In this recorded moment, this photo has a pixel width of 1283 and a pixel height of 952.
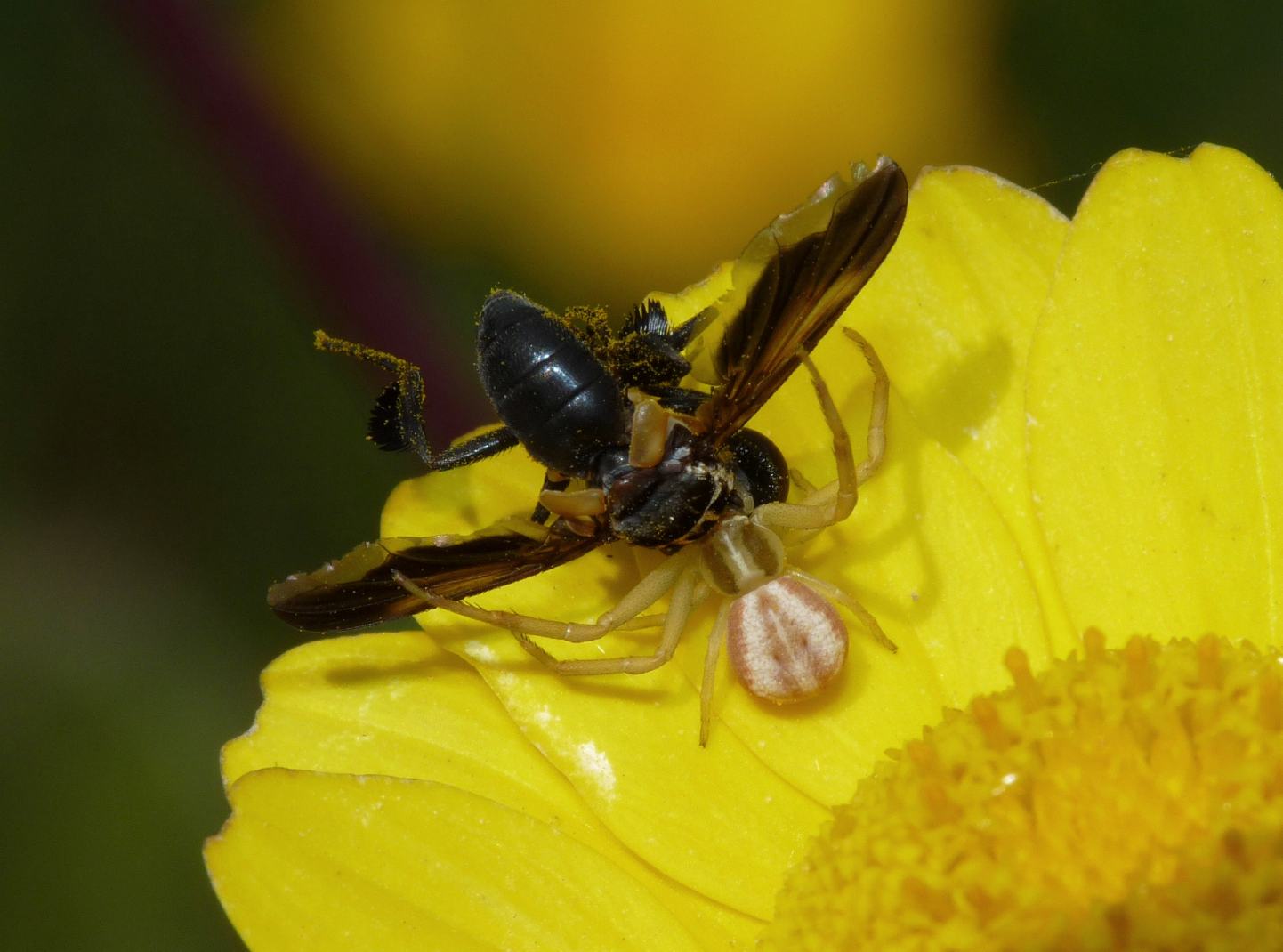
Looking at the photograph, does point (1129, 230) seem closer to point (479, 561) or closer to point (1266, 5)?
point (479, 561)

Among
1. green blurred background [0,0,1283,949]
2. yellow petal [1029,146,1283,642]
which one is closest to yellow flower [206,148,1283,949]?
yellow petal [1029,146,1283,642]

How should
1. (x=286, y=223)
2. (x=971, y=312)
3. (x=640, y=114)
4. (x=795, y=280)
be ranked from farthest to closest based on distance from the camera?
(x=640, y=114)
(x=286, y=223)
(x=971, y=312)
(x=795, y=280)

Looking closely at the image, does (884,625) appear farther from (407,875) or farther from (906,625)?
(407,875)

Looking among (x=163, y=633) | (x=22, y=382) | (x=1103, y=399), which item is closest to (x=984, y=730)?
(x=1103, y=399)

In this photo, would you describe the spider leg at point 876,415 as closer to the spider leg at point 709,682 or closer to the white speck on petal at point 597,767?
the spider leg at point 709,682

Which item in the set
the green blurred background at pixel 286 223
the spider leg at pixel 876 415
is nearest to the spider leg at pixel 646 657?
the spider leg at pixel 876 415

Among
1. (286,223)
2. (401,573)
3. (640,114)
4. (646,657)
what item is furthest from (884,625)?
(640,114)
